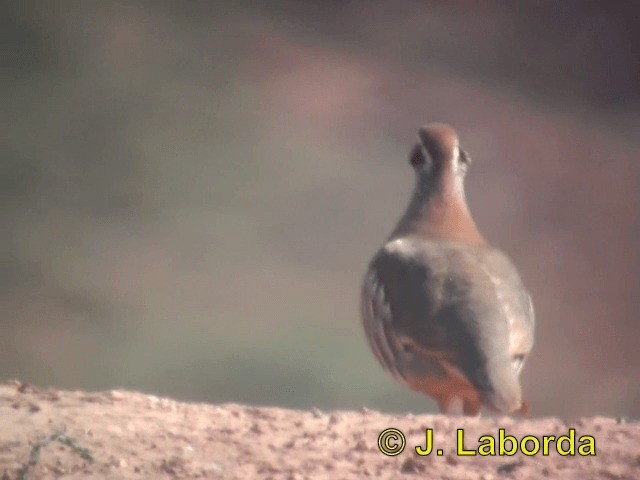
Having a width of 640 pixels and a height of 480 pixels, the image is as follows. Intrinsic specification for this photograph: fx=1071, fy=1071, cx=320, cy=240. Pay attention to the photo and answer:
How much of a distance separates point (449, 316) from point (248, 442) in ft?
5.33

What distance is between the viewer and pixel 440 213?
5.72m

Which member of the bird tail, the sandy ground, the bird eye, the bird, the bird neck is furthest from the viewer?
the bird eye

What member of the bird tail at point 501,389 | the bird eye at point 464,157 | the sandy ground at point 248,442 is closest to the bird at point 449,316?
the bird tail at point 501,389

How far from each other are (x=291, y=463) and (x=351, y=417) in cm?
63

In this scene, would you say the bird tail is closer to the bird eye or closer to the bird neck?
the bird neck

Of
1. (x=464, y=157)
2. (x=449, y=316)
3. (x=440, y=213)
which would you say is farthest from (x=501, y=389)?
(x=464, y=157)

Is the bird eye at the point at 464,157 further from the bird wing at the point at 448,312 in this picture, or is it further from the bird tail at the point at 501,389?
the bird tail at the point at 501,389

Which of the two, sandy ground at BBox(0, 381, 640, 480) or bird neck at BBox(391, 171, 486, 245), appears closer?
sandy ground at BBox(0, 381, 640, 480)

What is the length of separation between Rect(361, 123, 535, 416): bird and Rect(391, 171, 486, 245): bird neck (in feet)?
0.04

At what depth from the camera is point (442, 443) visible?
343 centimetres

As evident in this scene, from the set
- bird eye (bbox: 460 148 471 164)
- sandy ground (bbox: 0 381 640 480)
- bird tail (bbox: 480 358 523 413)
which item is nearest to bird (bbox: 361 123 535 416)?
bird tail (bbox: 480 358 523 413)

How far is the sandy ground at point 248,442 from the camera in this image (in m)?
3.08

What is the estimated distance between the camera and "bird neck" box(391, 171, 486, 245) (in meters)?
5.55

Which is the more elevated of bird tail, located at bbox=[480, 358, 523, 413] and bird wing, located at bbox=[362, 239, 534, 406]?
bird wing, located at bbox=[362, 239, 534, 406]
